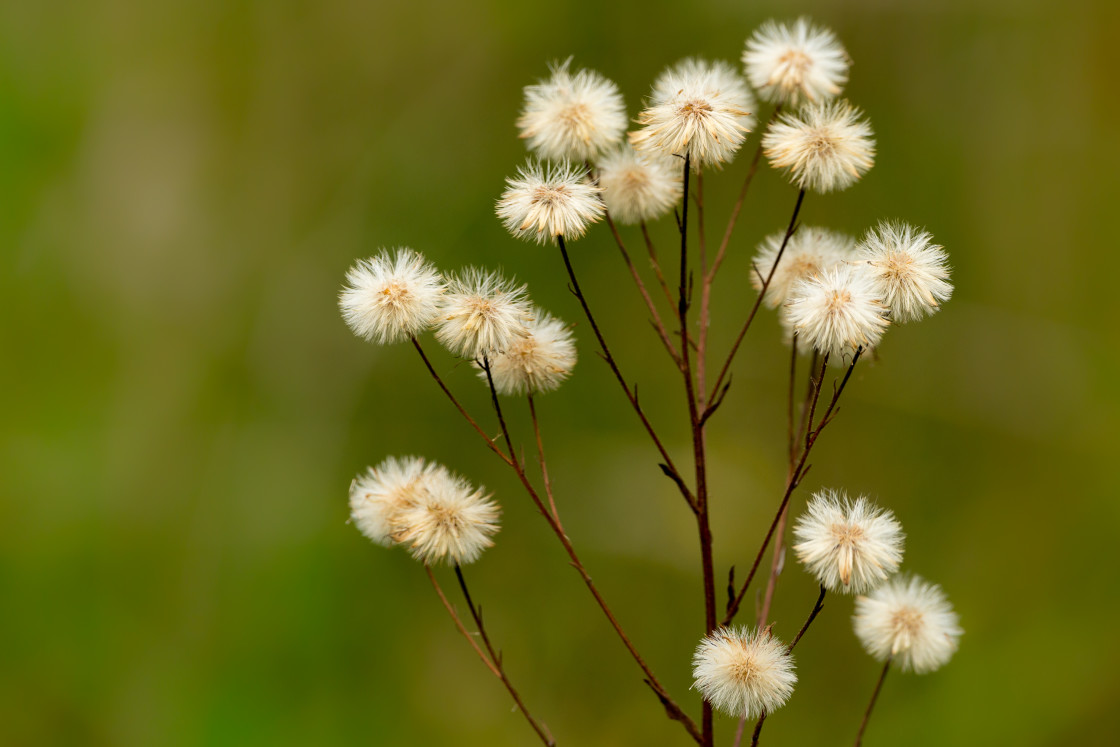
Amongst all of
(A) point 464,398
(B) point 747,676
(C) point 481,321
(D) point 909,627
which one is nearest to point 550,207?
(C) point 481,321

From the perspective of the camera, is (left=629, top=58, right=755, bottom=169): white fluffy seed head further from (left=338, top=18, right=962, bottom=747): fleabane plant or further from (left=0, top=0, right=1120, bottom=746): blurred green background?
(left=0, top=0, right=1120, bottom=746): blurred green background

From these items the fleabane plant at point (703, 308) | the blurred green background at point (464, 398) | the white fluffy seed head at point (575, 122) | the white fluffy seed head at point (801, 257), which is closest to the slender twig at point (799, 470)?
the fleabane plant at point (703, 308)

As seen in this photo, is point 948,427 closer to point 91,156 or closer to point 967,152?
point 967,152

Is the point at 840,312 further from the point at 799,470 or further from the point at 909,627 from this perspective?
the point at 909,627

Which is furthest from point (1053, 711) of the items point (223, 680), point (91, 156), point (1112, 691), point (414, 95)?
point (91, 156)

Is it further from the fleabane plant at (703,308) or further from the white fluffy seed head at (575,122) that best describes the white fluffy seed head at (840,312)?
the white fluffy seed head at (575,122)

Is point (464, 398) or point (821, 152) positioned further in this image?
point (464, 398)
